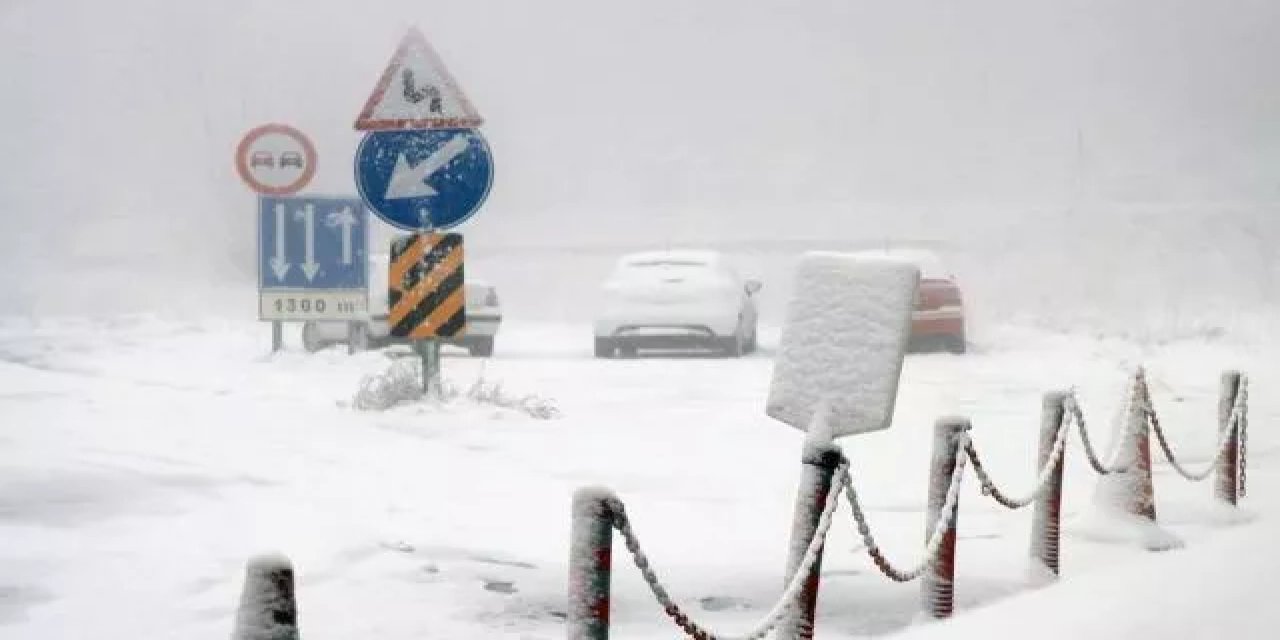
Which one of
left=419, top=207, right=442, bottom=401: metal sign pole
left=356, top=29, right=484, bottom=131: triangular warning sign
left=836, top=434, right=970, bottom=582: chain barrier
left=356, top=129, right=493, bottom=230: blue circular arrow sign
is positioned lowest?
left=419, top=207, right=442, bottom=401: metal sign pole

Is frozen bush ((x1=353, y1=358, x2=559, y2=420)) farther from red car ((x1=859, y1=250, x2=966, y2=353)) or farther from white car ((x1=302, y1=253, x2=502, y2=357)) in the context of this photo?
red car ((x1=859, y1=250, x2=966, y2=353))

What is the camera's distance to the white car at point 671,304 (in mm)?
17891

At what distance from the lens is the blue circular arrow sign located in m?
10.6

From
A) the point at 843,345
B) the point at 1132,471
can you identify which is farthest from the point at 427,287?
the point at 843,345

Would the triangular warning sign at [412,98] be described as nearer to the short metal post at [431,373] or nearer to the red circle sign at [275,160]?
the short metal post at [431,373]

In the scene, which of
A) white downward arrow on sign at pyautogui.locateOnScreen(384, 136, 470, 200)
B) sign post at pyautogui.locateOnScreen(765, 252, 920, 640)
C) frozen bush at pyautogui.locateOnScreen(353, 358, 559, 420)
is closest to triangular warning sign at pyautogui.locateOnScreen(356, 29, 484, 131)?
white downward arrow on sign at pyautogui.locateOnScreen(384, 136, 470, 200)

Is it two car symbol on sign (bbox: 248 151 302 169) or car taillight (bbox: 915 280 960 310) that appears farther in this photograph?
car taillight (bbox: 915 280 960 310)

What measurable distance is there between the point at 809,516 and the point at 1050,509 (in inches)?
90.5

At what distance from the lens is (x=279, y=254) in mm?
15336

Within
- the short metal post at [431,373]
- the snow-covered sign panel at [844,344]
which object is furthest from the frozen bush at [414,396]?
the snow-covered sign panel at [844,344]

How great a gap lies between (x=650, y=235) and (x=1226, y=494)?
51102 mm

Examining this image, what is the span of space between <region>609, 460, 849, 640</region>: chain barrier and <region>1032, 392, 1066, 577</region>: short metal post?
2145 mm

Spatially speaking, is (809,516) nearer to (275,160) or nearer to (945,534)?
(945,534)

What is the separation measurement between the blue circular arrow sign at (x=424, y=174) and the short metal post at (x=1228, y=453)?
486cm
